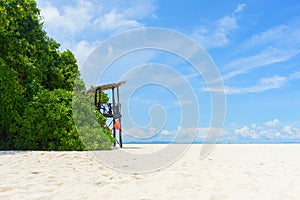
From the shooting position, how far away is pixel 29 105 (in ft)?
49.2

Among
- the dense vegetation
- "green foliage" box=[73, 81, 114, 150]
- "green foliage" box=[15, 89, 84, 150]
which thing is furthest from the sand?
"green foliage" box=[73, 81, 114, 150]

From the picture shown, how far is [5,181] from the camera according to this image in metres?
5.75

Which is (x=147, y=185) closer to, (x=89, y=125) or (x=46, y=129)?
(x=46, y=129)

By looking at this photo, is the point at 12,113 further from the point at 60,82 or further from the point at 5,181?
the point at 5,181

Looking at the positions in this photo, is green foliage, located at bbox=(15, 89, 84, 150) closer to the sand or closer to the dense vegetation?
the dense vegetation

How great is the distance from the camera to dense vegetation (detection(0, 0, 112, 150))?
14.6 metres

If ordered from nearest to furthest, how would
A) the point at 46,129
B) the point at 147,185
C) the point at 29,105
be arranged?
the point at 147,185, the point at 46,129, the point at 29,105

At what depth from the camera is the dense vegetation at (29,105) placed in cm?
1459

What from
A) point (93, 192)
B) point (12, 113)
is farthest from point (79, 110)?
point (93, 192)

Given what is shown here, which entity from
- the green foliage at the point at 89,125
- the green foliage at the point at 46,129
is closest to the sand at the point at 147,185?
the green foliage at the point at 46,129

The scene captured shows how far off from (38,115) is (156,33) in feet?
23.3

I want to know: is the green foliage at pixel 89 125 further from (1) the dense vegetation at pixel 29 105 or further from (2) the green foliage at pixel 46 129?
(2) the green foliage at pixel 46 129

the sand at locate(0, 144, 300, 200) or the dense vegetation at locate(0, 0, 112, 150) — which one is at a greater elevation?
the dense vegetation at locate(0, 0, 112, 150)

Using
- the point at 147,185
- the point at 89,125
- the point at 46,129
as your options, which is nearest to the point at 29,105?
the point at 46,129
